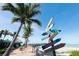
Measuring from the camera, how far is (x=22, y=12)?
6.87 ft

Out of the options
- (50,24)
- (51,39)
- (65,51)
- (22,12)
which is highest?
(22,12)

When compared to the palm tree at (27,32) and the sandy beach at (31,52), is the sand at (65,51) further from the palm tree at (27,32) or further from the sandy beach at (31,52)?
the palm tree at (27,32)

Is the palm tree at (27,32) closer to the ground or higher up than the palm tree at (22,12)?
closer to the ground

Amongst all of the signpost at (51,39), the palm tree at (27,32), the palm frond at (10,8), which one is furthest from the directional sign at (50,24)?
the palm frond at (10,8)

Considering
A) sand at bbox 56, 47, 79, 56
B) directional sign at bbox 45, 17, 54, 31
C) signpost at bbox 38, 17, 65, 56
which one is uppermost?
directional sign at bbox 45, 17, 54, 31

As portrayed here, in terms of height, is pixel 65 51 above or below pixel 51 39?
below

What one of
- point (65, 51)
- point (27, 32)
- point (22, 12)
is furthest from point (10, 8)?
point (65, 51)

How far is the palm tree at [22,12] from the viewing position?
2053 millimetres

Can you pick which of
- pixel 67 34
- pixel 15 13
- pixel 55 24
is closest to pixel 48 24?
pixel 55 24

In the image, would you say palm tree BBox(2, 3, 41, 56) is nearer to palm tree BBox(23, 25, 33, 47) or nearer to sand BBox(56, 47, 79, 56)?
palm tree BBox(23, 25, 33, 47)

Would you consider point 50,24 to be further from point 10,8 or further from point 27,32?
point 10,8

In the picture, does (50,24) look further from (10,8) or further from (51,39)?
(10,8)

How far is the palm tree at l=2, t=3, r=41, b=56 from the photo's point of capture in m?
2.05

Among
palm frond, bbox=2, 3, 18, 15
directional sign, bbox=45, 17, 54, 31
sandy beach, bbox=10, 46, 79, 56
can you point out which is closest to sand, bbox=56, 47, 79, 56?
sandy beach, bbox=10, 46, 79, 56
